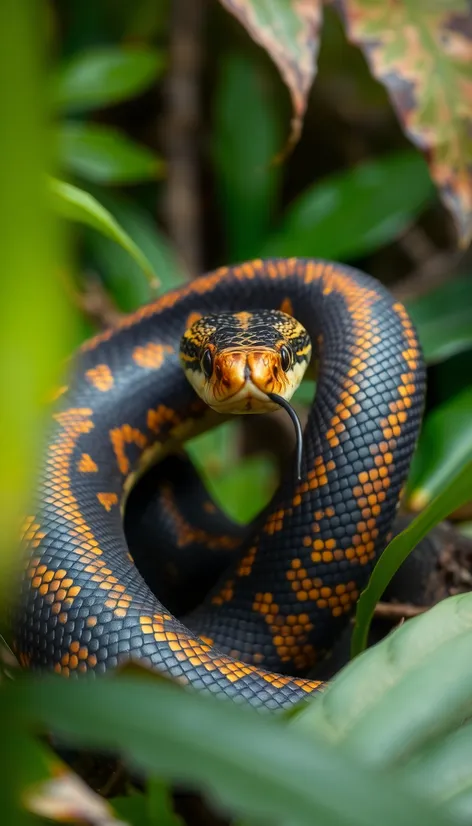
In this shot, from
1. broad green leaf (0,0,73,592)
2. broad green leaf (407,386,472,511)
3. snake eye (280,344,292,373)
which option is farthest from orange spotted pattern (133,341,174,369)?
broad green leaf (0,0,73,592)

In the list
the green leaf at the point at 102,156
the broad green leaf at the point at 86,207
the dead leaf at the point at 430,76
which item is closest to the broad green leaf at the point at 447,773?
the broad green leaf at the point at 86,207

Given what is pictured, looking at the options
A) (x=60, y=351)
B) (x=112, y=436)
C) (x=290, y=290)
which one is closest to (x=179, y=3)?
(x=290, y=290)

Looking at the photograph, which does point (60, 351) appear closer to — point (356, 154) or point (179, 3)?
point (179, 3)

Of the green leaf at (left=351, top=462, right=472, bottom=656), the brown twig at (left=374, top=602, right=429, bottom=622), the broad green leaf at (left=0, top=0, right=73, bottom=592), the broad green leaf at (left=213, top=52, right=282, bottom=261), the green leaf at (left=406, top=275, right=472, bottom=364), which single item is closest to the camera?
the broad green leaf at (left=0, top=0, right=73, bottom=592)

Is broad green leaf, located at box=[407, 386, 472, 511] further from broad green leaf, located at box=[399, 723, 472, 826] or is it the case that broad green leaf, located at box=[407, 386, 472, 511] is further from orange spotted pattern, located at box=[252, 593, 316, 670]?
broad green leaf, located at box=[399, 723, 472, 826]

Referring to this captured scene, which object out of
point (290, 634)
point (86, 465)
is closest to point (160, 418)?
point (86, 465)
